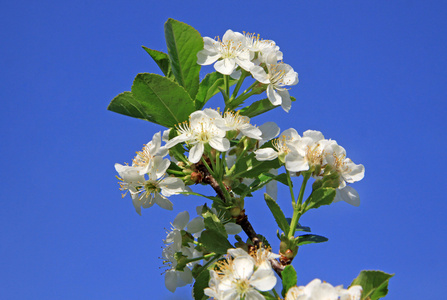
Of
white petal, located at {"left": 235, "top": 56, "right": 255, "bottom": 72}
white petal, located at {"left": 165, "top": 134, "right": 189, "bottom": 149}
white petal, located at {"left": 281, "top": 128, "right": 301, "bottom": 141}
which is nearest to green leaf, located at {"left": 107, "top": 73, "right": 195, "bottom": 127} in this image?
white petal, located at {"left": 165, "top": 134, "right": 189, "bottom": 149}

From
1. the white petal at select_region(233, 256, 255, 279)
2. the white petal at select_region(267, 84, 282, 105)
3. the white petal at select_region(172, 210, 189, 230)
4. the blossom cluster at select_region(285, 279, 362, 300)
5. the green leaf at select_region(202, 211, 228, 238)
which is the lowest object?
the blossom cluster at select_region(285, 279, 362, 300)

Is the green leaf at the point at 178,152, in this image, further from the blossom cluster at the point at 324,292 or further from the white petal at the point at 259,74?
the blossom cluster at the point at 324,292

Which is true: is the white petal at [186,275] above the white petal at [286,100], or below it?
below

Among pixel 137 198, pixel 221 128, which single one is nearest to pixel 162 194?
pixel 137 198

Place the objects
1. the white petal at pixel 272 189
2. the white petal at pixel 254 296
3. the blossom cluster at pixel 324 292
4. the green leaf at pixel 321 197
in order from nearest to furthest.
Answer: the blossom cluster at pixel 324 292 < the white petal at pixel 254 296 < the green leaf at pixel 321 197 < the white petal at pixel 272 189

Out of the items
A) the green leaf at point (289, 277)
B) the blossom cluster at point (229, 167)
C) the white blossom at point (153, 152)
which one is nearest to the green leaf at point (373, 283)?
the blossom cluster at point (229, 167)

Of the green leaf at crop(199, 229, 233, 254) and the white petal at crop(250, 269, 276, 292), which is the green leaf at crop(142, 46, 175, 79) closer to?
the green leaf at crop(199, 229, 233, 254)
